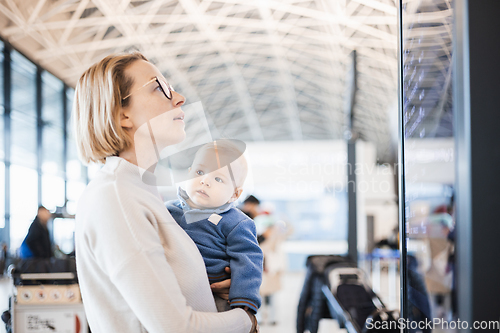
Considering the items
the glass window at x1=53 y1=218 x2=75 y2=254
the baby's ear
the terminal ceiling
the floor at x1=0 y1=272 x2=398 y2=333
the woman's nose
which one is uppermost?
the terminal ceiling

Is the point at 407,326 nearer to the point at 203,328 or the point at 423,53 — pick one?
the point at 203,328

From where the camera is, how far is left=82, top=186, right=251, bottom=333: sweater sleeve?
88 cm

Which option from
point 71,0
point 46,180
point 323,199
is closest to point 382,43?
point 323,199

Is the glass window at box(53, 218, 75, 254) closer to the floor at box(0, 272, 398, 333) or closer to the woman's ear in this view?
the floor at box(0, 272, 398, 333)

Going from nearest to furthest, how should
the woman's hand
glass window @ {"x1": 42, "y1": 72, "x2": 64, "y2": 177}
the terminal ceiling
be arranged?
the woman's hand, the terminal ceiling, glass window @ {"x1": 42, "y1": 72, "x2": 64, "y2": 177}

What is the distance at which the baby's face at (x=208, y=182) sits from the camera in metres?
1.17

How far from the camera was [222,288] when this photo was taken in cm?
115

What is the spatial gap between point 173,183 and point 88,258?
0.31 m

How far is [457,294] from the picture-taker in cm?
73

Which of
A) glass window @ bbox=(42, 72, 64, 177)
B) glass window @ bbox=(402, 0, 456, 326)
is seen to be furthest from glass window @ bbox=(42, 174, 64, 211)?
glass window @ bbox=(402, 0, 456, 326)

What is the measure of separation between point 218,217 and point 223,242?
0.08 metres

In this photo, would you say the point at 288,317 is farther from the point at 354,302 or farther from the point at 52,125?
the point at 52,125

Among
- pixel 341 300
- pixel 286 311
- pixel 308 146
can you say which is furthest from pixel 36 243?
pixel 308 146

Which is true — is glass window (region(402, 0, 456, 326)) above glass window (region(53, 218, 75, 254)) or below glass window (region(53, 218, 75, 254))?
above
